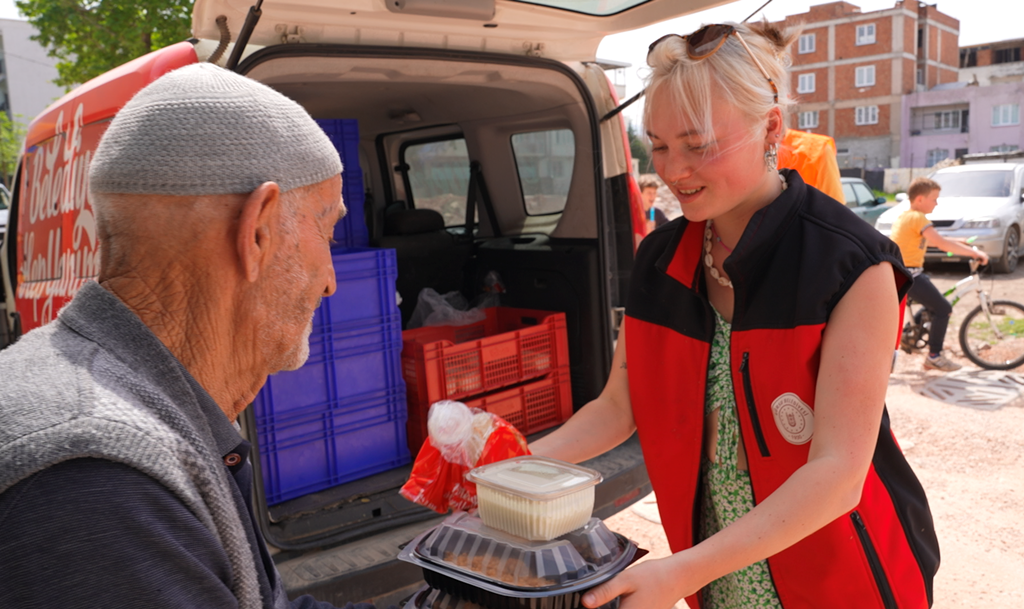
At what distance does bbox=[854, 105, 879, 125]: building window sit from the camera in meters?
51.5

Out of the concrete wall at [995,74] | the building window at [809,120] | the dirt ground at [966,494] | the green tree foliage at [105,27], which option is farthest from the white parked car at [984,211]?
the building window at [809,120]

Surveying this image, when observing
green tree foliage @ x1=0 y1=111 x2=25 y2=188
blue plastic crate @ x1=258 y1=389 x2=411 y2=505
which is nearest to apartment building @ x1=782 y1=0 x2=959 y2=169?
green tree foliage @ x1=0 y1=111 x2=25 y2=188

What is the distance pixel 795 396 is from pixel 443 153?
480 centimetres

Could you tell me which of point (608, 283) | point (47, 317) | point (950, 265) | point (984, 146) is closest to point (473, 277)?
point (608, 283)

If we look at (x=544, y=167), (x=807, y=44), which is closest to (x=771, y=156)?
(x=544, y=167)

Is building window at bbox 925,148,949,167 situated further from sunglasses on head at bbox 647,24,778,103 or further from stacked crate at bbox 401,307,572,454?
sunglasses on head at bbox 647,24,778,103

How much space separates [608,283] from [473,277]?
1.68 meters

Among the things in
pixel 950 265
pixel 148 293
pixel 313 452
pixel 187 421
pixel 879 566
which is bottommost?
pixel 950 265

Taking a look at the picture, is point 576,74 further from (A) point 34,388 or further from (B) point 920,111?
(B) point 920,111

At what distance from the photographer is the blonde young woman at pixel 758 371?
143 centimetres

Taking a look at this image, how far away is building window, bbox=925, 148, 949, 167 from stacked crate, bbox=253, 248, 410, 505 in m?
53.4

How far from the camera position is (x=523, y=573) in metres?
1.23

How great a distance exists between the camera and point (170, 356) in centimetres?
98

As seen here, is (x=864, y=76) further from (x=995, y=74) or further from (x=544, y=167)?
(x=544, y=167)
